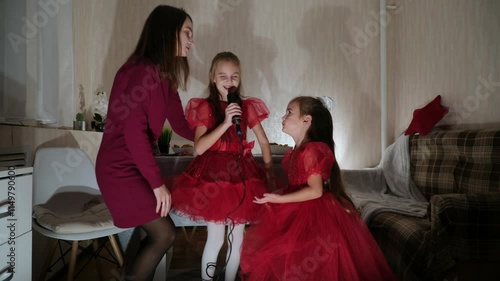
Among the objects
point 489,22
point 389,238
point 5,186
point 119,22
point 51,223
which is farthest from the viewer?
point 119,22

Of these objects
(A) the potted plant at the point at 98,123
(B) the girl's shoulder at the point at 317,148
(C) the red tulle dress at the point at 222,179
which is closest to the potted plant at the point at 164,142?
(A) the potted plant at the point at 98,123

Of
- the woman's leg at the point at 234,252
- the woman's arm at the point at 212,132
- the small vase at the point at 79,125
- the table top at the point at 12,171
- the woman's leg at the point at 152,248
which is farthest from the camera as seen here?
the small vase at the point at 79,125

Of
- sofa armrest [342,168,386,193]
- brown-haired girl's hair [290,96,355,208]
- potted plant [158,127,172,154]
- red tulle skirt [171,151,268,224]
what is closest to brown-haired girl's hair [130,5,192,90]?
red tulle skirt [171,151,268,224]

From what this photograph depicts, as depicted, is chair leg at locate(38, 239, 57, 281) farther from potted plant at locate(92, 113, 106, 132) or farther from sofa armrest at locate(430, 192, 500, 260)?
sofa armrest at locate(430, 192, 500, 260)

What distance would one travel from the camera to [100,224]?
4.57 ft

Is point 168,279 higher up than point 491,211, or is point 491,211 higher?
point 491,211

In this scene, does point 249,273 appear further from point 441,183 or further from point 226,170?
point 441,183

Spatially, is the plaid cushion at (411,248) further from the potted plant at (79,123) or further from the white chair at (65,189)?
the potted plant at (79,123)

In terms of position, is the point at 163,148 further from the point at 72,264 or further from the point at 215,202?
the point at 215,202

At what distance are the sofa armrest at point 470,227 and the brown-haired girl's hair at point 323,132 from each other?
1.44ft

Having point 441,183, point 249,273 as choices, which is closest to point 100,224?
point 249,273

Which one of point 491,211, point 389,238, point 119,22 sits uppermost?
point 119,22

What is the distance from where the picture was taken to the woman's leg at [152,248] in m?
1.06

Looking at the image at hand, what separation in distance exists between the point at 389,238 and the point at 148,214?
52.9 inches
